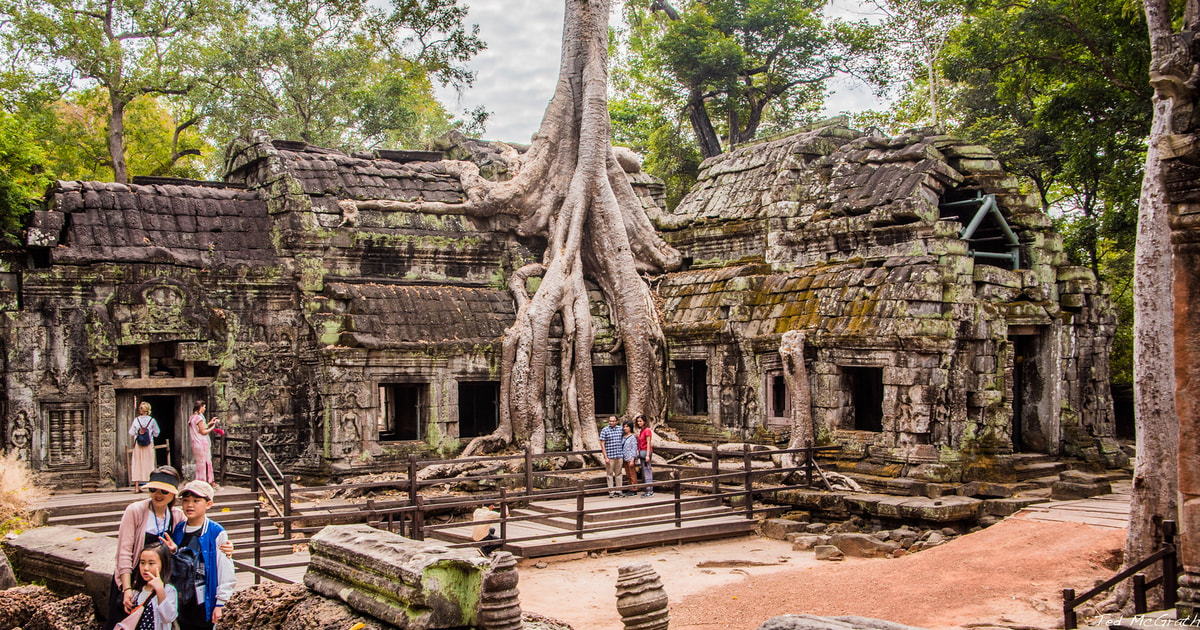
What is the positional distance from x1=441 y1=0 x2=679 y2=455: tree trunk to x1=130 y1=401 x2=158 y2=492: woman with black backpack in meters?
4.14

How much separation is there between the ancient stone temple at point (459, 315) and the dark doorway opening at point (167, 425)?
53mm

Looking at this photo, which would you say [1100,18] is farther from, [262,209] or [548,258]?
[262,209]

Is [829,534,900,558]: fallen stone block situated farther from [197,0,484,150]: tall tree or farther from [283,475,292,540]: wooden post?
[197,0,484,150]: tall tree

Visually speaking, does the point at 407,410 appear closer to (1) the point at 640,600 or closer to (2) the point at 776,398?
(2) the point at 776,398

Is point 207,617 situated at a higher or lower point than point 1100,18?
lower

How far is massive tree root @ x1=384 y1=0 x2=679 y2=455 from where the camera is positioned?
1548 cm

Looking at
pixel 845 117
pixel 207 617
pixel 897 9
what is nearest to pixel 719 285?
pixel 845 117

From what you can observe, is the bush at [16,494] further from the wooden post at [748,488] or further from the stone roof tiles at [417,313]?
the wooden post at [748,488]

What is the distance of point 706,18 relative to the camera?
29031mm

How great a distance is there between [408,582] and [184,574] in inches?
47.8

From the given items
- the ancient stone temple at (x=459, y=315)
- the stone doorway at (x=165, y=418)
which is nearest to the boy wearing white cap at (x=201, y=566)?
the ancient stone temple at (x=459, y=315)

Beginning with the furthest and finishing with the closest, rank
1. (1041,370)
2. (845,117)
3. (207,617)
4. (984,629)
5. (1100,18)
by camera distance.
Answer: (845,117) → (1100,18) → (1041,370) → (984,629) → (207,617)

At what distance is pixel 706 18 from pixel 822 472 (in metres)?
18.4

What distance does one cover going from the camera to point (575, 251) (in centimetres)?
1652
